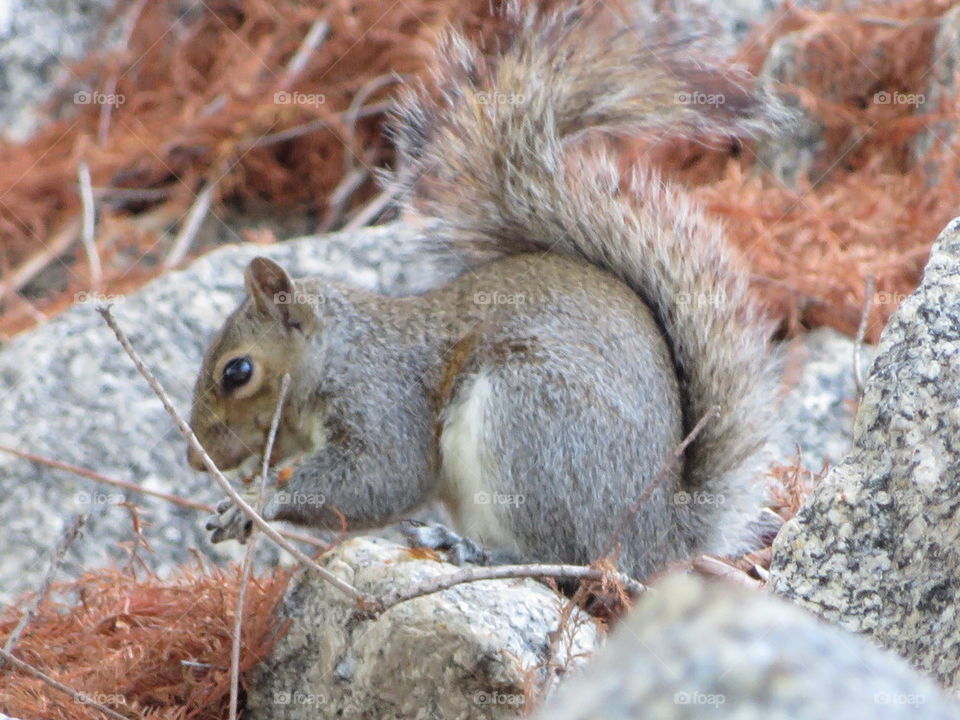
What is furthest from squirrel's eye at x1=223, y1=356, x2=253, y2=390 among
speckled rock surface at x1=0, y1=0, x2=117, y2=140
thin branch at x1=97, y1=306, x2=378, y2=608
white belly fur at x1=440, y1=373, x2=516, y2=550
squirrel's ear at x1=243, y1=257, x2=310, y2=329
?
speckled rock surface at x1=0, y1=0, x2=117, y2=140

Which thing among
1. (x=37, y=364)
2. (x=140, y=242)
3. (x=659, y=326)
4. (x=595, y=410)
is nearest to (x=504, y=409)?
(x=595, y=410)

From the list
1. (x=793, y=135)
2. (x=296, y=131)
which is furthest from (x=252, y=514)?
(x=296, y=131)

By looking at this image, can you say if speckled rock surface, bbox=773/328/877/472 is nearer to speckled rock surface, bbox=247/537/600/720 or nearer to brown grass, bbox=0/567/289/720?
speckled rock surface, bbox=247/537/600/720

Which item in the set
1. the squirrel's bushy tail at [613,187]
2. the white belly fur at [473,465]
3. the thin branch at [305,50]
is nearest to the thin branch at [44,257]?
the thin branch at [305,50]

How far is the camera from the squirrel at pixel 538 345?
2.18 m

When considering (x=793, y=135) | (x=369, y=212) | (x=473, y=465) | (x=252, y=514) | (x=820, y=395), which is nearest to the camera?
(x=252, y=514)

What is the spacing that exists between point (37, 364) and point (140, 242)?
1.07 metres

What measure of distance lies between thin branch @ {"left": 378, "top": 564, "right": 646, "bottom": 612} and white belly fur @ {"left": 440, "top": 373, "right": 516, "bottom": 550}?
0.28 m

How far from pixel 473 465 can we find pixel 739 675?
1460 millimetres

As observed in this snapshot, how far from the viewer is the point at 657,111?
2400 millimetres

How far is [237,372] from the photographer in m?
2.39

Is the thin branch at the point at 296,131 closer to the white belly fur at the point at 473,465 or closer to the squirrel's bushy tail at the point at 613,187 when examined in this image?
the squirrel's bushy tail at the point at 613,187

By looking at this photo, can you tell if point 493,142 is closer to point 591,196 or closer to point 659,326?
point 591,196

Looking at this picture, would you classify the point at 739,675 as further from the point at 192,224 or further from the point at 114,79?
the point at 114,79
